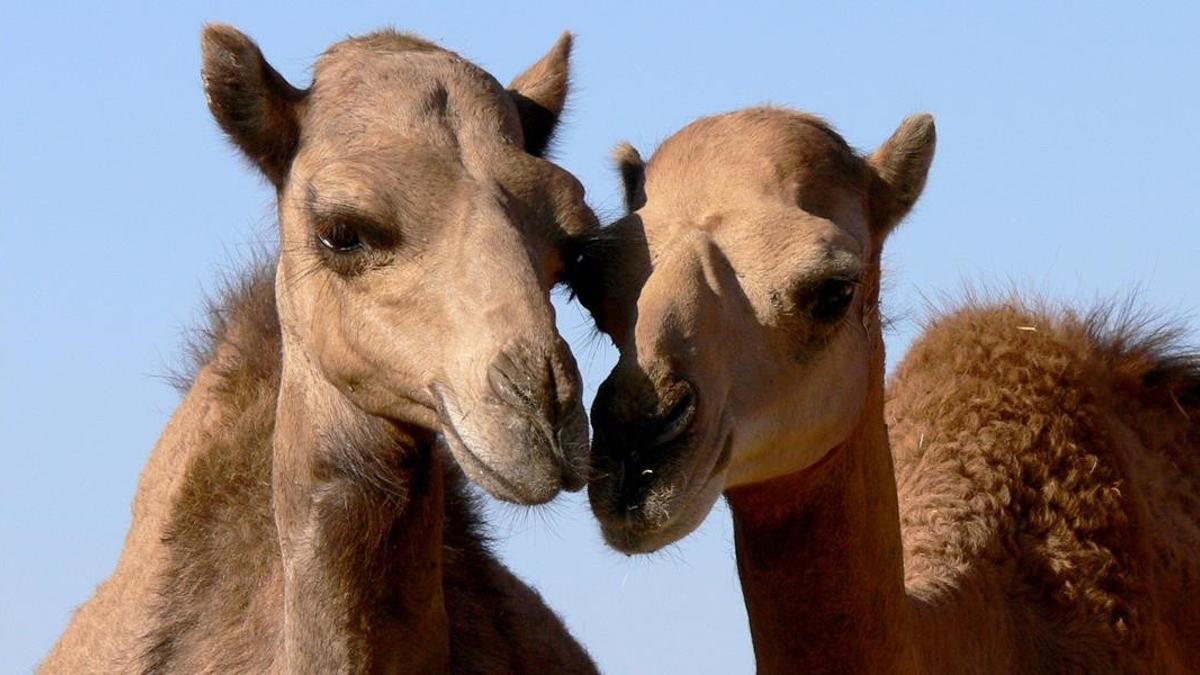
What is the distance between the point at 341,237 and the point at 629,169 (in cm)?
149

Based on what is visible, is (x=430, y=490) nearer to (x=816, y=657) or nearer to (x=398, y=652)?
(x=398, y=652)

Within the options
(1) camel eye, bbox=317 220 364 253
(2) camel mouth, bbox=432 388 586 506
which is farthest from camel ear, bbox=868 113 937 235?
(2) camel mouth, bbox=432 388 586 506

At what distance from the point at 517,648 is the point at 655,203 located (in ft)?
6.55

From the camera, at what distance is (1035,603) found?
344 inches

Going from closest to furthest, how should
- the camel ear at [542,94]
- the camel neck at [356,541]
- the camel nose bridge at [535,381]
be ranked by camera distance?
the camel nose bridge at [535,381], the camel neck at [356,541], the camel ear at [542,94]

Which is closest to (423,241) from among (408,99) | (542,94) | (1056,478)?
(408,99)

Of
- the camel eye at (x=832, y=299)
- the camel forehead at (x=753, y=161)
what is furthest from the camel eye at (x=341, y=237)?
the camel eye at (x=832, y=299)

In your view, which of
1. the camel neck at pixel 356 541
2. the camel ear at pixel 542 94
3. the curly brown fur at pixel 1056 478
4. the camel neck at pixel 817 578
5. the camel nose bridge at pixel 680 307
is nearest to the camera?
the camel nose bridge at pixel 680 307

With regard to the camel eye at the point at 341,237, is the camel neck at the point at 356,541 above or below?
below

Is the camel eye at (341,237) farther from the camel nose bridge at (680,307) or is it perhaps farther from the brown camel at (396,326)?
the camel nose bridge at (680,307)

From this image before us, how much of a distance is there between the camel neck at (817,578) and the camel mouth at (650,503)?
71cm

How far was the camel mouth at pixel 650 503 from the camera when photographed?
6.68 meters

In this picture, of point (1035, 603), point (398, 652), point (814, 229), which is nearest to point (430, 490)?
point (398, 652)

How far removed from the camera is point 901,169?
26.6 feet
